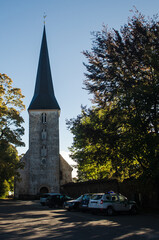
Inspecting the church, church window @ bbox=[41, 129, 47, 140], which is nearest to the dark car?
the church

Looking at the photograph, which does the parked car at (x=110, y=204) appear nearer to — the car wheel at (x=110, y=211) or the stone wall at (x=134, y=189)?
the car wheel at (x=110, y=211)

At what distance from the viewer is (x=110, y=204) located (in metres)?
18.0

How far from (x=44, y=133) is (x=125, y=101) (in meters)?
37.1

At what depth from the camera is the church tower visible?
163ft

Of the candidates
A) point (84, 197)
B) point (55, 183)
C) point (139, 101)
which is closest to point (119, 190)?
point (84, 197)

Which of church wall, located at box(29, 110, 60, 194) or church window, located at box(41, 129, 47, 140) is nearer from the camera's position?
church wall, located at box(29, 110, 60, 194)

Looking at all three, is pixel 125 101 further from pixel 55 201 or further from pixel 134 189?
pixel 55 201

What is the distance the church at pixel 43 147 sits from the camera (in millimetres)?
49781

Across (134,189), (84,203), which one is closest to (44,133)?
(134,189)

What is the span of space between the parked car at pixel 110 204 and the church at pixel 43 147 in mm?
31708

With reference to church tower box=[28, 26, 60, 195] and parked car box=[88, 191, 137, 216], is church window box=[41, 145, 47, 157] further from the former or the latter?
parked car box=[88, 191, 137, 216]

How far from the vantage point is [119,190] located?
2692 centimetres

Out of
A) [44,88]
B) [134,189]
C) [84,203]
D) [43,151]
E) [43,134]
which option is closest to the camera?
[84,203]

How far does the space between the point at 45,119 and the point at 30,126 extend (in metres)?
3.18
